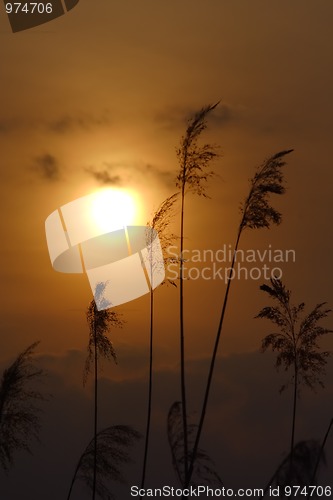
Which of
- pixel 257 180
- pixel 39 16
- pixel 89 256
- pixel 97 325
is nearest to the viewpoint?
pixel 257 180

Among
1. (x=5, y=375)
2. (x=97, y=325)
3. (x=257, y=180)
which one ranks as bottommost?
(x=5, y=375)

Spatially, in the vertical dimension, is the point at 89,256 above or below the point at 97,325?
above

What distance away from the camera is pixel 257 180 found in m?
9.55

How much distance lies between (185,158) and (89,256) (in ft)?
11.5

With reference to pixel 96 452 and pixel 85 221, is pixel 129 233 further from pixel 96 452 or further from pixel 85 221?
pixel 96 452

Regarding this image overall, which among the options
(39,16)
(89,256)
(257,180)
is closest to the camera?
(257,180)

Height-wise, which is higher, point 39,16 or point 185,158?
point 39,16

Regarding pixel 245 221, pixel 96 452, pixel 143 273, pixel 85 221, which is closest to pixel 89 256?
pixel 85 221

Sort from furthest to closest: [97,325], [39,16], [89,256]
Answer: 1. [89,256]
2. [97,325]
3. [39,16]

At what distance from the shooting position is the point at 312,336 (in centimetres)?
1160

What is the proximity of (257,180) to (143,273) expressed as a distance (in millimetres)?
2380

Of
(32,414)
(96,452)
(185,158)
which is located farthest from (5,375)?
(185,158)

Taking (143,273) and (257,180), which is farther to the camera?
(143,273)

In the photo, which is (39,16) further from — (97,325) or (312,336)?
(312,336)
